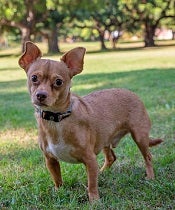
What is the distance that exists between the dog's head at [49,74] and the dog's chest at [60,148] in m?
0.31

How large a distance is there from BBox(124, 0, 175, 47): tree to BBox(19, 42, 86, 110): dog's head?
40.9m

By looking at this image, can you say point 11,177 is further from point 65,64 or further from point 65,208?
point 65,64

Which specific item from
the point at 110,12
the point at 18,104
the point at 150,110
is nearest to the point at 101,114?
the point at 150,110

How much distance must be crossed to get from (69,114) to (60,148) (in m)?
0.31

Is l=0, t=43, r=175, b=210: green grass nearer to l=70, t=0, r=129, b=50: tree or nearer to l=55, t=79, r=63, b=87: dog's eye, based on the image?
l=55, t=79, r=63, b=87: dog's eye

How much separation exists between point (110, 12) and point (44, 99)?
42.8 meters

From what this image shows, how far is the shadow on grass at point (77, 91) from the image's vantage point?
8853 millimetres

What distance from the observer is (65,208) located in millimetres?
4133

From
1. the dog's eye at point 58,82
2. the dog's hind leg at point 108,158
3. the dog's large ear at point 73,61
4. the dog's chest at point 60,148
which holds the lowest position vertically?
the dog's hind leg at point 108,158

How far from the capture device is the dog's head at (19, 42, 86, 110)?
387 centimetres

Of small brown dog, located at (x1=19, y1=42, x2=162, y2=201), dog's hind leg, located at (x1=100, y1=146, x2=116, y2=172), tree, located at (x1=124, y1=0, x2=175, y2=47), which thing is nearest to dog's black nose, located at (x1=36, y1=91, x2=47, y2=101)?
small brown dog, located at (x1=19, y1=42, x2=162, y2=201)

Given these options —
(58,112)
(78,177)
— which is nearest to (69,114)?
(58,112)

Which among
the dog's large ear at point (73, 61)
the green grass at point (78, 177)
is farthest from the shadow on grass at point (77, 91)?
the dog's large ear at point (73, 61)

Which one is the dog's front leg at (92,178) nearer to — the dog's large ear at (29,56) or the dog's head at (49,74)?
the dog's head at (49,74)
